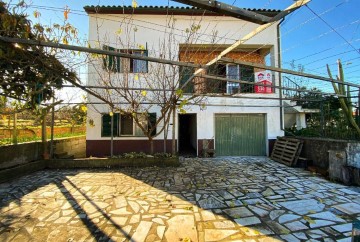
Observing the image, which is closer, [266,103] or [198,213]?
[198,213]

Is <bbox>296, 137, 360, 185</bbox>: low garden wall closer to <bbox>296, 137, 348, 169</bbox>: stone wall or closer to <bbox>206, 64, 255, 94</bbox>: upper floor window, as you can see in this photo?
<bbox>296, 137, 348, 169</bbox>: stone wall

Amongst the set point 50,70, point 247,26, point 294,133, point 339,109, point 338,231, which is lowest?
point 338,231

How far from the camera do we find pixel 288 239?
3.02 metres

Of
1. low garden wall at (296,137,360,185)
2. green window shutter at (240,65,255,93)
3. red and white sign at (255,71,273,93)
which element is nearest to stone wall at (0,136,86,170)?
green window shutter at (240,65,255,93)

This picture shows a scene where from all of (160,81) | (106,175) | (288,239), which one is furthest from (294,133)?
(106,175)

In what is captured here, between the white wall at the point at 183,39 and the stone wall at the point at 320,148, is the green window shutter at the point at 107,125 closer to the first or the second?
the white wall at the point at 183,39

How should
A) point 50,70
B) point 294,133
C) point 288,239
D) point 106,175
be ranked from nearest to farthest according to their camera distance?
point 288,239 → point 50,70 → point 106,175 → point 294,133

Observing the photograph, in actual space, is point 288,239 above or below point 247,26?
below

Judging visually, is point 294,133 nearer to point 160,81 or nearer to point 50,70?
point 160,81

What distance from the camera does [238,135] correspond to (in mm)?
10195

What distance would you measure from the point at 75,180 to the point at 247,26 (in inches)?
402

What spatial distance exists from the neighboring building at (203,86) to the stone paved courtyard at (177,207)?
10.5 feet

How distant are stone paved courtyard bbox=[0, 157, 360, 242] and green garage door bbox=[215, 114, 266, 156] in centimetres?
329

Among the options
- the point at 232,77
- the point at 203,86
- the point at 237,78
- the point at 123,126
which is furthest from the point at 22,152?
the point at 237,78
